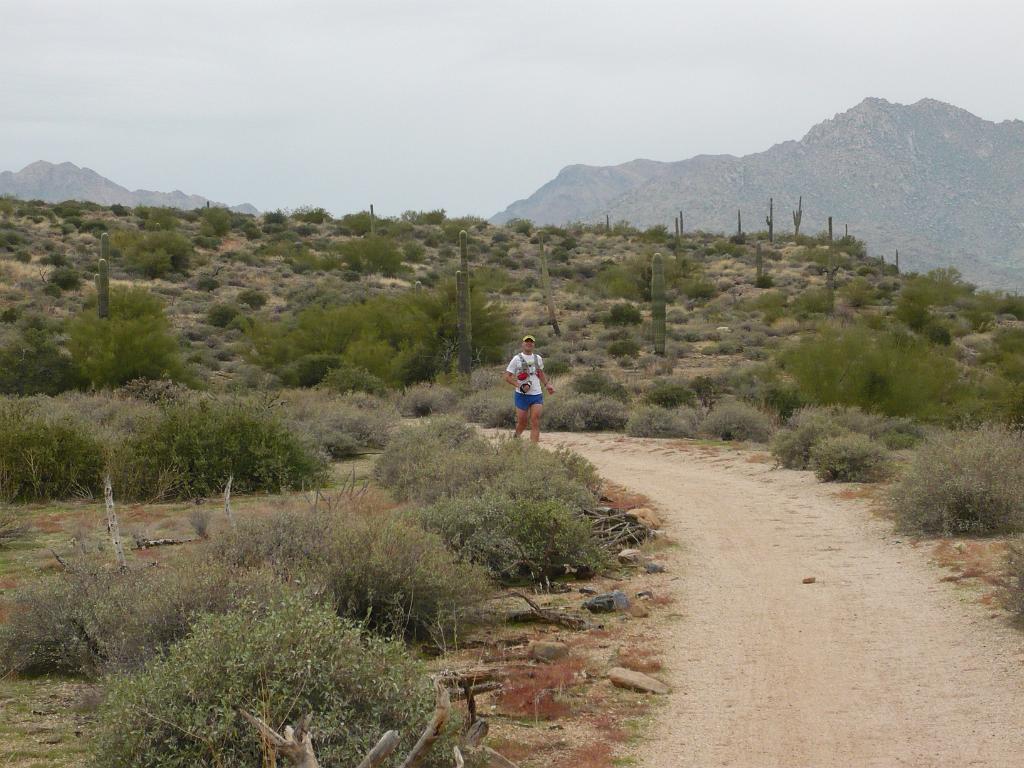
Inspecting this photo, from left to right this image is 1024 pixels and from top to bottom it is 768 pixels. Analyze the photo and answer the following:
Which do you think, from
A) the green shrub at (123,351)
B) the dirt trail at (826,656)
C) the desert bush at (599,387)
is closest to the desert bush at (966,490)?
the dirt trail at (826,656)

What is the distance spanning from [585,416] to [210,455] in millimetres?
10843

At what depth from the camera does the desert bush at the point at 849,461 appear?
51.2ft

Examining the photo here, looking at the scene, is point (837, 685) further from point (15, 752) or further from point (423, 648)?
point (15, 752)

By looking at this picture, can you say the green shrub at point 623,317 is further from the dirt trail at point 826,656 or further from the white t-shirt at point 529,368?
the dirt trail at point 826,656

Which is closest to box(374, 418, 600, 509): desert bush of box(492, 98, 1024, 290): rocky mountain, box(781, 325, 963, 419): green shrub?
box(781, 325, 963, 419): green shrub

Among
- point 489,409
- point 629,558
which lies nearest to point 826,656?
point 629,558

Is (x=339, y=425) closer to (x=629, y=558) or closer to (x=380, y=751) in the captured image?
(x=629, y=558)

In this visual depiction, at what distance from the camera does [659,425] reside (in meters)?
22.1

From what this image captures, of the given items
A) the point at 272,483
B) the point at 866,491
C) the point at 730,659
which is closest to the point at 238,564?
the point at 730,659

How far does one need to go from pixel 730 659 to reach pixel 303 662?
3.73 meters

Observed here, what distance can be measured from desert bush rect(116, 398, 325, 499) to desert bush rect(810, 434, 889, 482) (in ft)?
24.2

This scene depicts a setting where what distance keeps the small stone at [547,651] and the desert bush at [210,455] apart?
23.6ft

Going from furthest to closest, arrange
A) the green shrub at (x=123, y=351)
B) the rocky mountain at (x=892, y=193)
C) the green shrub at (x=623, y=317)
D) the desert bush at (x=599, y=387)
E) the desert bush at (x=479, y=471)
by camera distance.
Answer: the rocky mountain at (x=892, y=193) → the green shrub at (x=623, y=317) → the green shrub at (x=123, y=351) → the desert bush at (x=599, y=387) → the desert bush at (x=479, y=471)

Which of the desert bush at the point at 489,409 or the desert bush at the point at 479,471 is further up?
the desert bush at the point at 479,471
